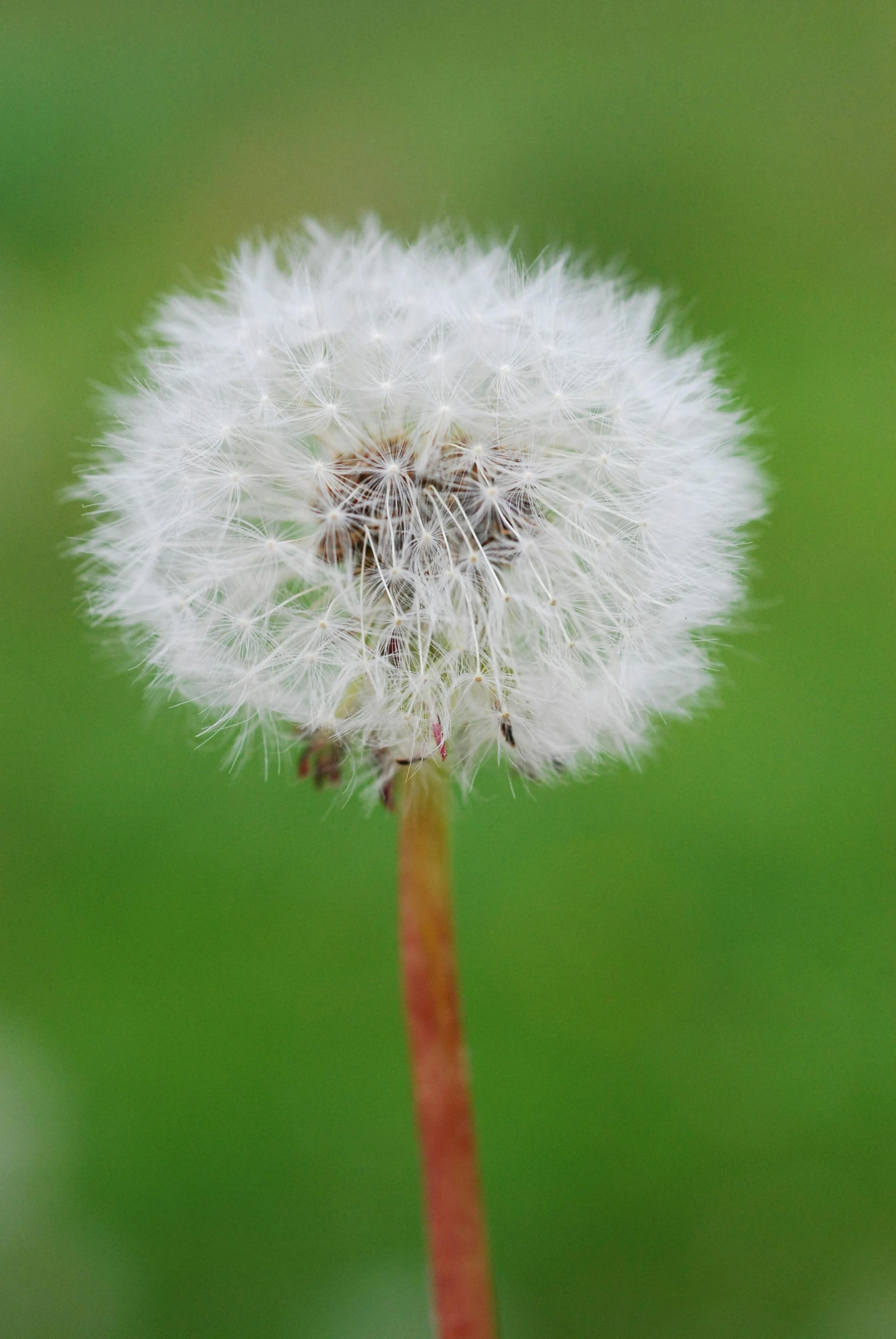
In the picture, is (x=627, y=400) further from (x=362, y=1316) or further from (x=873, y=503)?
(x=873, y=503)

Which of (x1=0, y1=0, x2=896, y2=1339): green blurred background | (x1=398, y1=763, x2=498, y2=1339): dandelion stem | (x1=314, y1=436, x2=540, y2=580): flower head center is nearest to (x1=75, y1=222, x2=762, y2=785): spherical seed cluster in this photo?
(x1=314, y1=436, x2=540, y2=580): flower head center

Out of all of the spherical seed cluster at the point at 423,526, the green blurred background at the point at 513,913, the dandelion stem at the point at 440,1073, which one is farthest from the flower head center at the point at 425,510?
the green blurred background at the point at 513,913

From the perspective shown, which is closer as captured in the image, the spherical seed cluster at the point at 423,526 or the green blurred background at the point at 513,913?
the spherical seed cluster at the point at 423,526

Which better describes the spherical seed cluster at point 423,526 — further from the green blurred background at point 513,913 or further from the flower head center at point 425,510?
the green blurred background at point 513,913

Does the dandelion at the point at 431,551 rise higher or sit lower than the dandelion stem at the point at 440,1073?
higher

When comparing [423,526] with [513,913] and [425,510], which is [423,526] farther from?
[513,913]

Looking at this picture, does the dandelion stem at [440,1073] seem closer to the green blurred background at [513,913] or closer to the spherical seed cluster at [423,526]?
the spherical seed cluster at [423,526]
